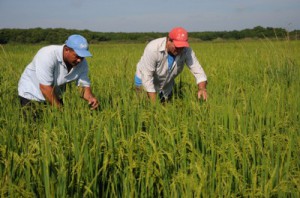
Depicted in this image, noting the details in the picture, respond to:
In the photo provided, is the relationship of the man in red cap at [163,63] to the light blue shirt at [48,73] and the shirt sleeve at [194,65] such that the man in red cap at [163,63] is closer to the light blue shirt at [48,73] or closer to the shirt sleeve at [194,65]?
the shirt sleeve at [194,65]

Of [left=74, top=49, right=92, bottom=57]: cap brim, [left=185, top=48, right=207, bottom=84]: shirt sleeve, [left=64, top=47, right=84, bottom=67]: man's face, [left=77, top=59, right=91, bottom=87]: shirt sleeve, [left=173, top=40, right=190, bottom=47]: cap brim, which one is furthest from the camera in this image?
[left=185, top=48, right=207, bottom=84]: shirt sleeve

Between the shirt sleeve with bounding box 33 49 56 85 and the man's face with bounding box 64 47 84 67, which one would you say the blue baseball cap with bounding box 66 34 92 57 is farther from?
the shirt sleeve with bounding box 33 49 56 85

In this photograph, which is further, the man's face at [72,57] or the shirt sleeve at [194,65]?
the shirt sleeve at [194,65]

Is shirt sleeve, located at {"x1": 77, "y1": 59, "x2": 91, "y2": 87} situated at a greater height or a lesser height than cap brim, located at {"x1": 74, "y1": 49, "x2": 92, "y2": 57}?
lesser

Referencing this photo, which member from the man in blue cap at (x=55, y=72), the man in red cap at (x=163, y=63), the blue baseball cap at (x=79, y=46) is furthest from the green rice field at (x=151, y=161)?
the man in red cap at (x=163, y=63)

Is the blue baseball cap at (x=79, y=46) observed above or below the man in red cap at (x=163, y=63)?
above

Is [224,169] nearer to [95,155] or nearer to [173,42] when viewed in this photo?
[95,155]

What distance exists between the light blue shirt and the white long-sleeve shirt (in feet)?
2.04

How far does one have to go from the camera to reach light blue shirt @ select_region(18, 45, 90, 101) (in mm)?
2869

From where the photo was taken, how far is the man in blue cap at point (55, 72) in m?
2.77

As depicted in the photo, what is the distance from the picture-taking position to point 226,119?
208 cm

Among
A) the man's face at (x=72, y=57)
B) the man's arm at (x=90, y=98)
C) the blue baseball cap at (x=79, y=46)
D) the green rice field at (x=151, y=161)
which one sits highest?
the blue baseball cap at (x=79, y=46)

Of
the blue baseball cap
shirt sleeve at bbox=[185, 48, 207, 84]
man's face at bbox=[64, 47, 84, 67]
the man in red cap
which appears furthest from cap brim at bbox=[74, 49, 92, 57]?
shirt sleeve at bbox=[185, 48, 207, 84]

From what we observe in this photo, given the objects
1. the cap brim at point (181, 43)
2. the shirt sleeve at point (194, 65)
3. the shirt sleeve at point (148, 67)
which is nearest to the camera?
the cap brim at point (181, 43)
